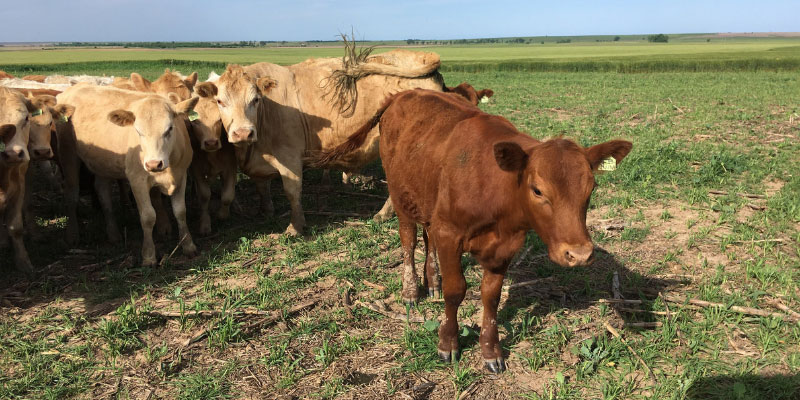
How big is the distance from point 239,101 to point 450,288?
4061mm

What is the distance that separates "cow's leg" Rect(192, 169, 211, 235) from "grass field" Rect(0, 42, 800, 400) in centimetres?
33

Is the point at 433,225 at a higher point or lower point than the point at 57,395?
higher

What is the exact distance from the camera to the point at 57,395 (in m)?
3.95

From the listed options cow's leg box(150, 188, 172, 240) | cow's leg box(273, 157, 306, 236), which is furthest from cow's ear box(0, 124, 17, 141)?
cow's leg box(273, 157, 306, 236)

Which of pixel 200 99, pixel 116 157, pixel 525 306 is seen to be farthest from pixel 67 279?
pixel 525 306

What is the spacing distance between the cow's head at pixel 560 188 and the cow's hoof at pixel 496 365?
1.33m

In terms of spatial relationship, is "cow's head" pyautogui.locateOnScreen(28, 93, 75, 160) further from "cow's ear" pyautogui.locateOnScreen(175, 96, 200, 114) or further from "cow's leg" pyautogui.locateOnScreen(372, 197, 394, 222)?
"cow's leg" pyautogui.locateOnScreen(372, 197, 394, 222)

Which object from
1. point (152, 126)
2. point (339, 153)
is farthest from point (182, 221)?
point (339, 153)

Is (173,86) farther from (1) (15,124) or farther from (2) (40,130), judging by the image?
(1) (15,124)

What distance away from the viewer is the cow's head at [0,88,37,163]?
563cm

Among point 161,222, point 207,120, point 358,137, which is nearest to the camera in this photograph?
point 358,137

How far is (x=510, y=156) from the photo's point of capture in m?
3.35

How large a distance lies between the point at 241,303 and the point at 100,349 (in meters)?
1.26

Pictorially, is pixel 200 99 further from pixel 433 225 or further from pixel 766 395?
pixel 766 395
